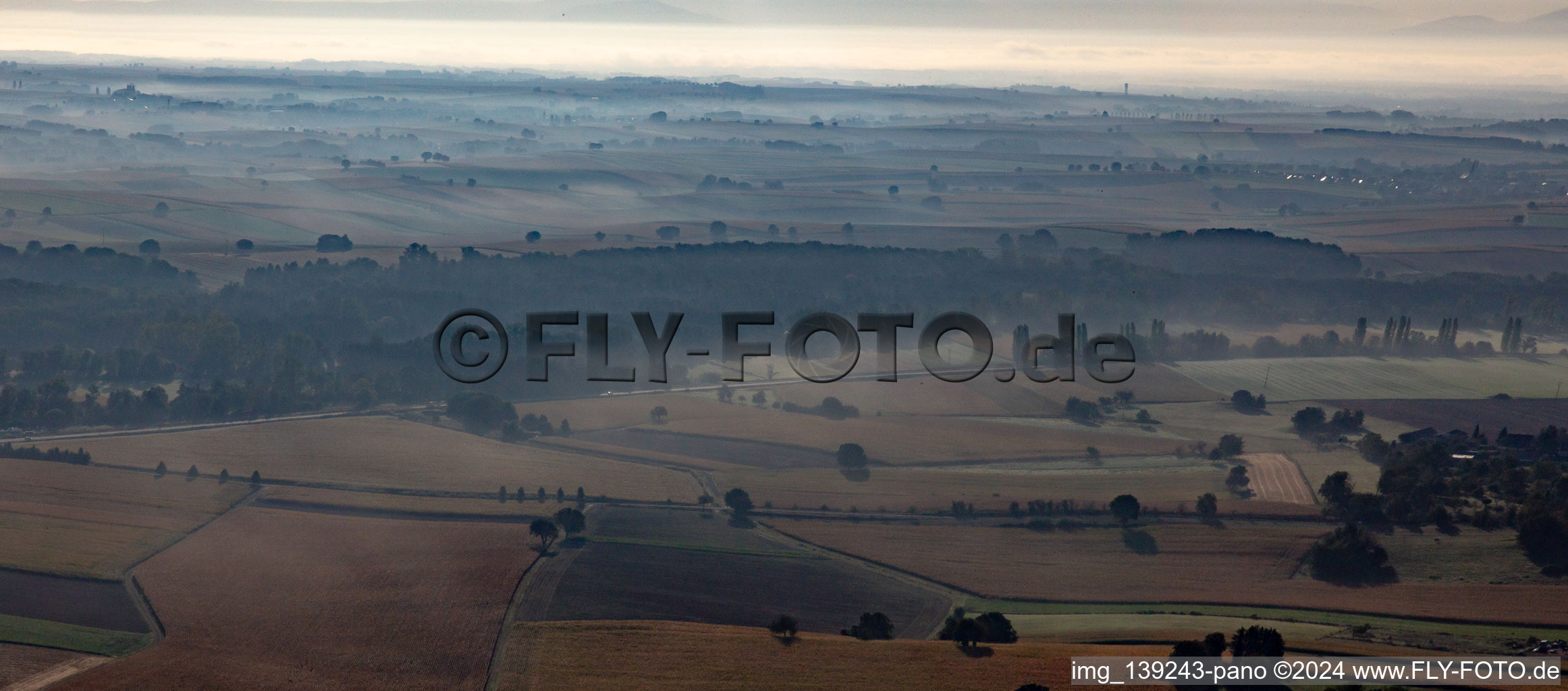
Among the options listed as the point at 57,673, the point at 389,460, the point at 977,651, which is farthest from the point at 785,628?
the point at 389,460

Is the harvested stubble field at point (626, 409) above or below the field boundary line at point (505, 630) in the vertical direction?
above

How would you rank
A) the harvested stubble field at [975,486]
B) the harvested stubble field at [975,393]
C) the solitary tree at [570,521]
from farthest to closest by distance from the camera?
the harvested stubble field at [975,393]
the harvested stubble field at [975,486]
the solitary tree at [570,521]

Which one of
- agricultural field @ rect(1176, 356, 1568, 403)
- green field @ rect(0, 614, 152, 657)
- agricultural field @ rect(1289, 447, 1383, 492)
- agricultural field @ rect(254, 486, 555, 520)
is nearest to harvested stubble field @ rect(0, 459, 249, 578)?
agricultural field @ rect(254, 486, 555, 520)

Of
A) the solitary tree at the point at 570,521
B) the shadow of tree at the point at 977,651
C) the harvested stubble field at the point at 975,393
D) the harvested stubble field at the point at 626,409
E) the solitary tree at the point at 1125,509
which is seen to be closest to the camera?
the shadow of tree at the point at 977,651

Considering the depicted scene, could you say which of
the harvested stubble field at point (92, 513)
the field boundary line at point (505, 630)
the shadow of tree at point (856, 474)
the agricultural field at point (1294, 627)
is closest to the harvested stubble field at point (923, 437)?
the shadow of tree at point (856, 474)

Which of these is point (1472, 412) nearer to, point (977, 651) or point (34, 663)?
point (977, 651)
